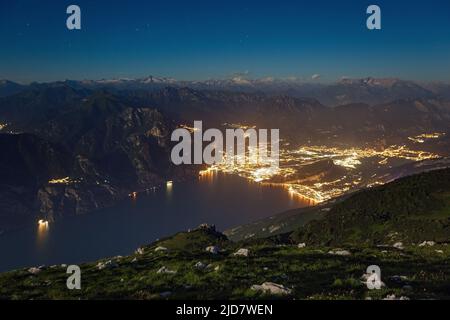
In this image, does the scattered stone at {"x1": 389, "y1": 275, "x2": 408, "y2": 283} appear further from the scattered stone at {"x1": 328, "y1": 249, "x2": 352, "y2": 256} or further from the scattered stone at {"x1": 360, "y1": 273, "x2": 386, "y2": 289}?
the scattered stone at {"x1": 328, "y1": 249, "x2": 352, "y2": 256}

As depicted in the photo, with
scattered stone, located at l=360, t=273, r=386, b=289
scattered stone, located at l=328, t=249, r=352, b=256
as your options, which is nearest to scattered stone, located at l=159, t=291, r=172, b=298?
scattered stone, located at l=360, t=273, r=386, b=289

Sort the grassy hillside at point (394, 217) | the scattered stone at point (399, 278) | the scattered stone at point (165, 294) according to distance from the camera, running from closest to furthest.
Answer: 1. the scattered stone at point (165, 294)
2. the scattered stone at point (399, 278)
3. the grassy hillside at point (394, 217)

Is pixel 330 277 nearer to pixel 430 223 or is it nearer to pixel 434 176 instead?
pixel 430 223

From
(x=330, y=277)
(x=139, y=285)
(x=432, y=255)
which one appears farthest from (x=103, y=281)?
(x=432, y=255)

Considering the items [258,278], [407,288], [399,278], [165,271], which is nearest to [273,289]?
[258,278]

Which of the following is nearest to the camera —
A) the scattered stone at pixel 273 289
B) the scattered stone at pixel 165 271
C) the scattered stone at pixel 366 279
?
the scattered stone at pixel 273 289

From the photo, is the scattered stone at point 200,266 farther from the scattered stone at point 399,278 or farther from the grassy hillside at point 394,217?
the grassy hillside at point 394,217

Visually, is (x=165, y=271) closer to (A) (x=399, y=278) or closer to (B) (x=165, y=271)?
(B) (x=165, y=271)

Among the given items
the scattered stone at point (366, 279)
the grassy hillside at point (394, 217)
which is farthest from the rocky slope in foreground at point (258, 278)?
the grassy hillside at point (394, 217)
